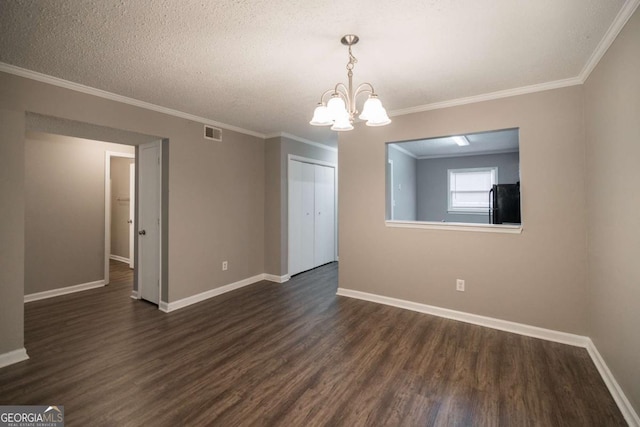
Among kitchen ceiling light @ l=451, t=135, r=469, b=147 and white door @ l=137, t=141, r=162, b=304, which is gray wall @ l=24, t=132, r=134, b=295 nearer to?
white door @ l=137, t=141, r=162, b=304

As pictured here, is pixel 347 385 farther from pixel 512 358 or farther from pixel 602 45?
pixel 602 45

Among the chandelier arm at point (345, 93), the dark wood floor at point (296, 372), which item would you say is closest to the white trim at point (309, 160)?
the chandelier arm at point (345, 93)

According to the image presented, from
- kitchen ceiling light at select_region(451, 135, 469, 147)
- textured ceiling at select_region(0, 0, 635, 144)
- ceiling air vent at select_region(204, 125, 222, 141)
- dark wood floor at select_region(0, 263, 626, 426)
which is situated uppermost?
kitchen ceiling light at select_region(451, 135, 469, 147)

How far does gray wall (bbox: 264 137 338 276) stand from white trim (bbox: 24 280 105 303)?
2.57m

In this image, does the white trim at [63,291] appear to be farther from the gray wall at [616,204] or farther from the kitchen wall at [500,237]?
the gray wall at [616,204]

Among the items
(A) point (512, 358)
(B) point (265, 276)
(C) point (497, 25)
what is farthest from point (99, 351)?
(C) point (497, 25)

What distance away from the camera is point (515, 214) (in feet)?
11.9

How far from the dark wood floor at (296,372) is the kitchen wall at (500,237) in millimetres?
329

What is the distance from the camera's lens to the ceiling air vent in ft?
13.0

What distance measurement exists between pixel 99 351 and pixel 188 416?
1.36 metres

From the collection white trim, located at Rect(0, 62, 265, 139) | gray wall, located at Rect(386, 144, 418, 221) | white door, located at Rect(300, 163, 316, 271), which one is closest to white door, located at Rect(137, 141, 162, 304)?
white trim, located at Rect(0, 62, 265, 139)

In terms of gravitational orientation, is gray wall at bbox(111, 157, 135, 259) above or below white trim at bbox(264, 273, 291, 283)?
above

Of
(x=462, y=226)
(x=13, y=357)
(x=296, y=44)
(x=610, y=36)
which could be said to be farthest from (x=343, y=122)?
(x=13, y=357)

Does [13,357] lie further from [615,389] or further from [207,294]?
[615,389]
